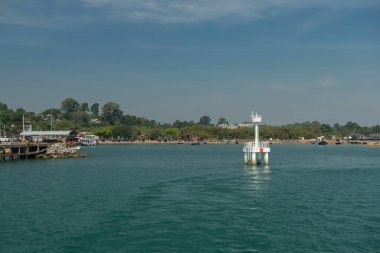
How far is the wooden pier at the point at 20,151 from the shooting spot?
366 ft

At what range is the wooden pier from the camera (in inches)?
4392

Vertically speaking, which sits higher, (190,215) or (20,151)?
(20,151)

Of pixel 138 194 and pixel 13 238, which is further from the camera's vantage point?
pixel 138 194

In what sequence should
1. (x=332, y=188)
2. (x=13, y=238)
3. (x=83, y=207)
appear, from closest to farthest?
1. (x=13, y=238)
2. (x=83, y=207)
3. (x=332, y=188)

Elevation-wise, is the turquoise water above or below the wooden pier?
below

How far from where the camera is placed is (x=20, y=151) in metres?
118

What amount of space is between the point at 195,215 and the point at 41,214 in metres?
14.2

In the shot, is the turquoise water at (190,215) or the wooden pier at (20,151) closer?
the turquoise water at (190,215)

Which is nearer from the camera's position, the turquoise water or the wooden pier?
the turquoise water

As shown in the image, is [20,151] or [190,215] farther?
[20,151]

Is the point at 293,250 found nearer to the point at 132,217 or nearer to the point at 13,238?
the point at 132,217

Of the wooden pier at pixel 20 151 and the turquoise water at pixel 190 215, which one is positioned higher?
the wooden pier at pixel 20 151

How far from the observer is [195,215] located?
38219 millimetres

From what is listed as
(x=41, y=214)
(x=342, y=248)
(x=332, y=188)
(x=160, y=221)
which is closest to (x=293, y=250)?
(x=342, y=248)
